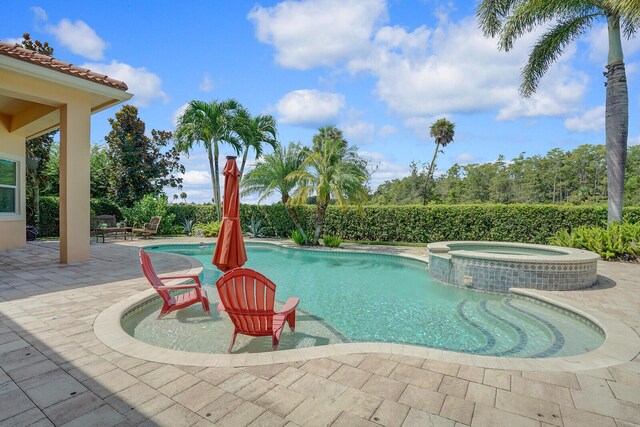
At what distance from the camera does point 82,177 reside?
8.78 metres

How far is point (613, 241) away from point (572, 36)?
8.34 meters

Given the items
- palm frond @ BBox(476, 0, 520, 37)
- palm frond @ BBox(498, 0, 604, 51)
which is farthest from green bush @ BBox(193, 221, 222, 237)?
palm frond @ BBox(498, 0, 604, 51)

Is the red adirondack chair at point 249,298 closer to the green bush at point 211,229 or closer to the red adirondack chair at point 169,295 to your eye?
the red adirondack chair at point 169,295

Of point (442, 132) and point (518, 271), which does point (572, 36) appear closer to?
point (518, 271)

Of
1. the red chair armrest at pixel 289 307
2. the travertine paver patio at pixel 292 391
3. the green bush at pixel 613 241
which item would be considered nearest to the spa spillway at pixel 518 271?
the green bush at pixel 613 241

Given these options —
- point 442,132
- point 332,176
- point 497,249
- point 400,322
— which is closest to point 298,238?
point 332,176

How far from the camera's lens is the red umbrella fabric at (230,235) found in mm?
5711

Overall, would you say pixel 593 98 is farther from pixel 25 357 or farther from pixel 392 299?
pixel 25 357

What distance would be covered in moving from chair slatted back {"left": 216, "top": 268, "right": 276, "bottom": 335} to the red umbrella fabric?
1.54 m

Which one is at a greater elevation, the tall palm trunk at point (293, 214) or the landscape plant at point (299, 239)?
the tall palm trunk at point (293, 214)

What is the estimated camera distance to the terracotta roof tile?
6.94 metres

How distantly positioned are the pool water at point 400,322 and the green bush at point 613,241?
5963 millimetres

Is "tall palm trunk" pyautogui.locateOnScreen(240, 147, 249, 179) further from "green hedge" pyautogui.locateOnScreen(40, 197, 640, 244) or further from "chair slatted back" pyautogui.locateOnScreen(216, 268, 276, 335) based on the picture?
"chair slatted back" pyautogui.locateOnScreen(216, 268, 276, 335)

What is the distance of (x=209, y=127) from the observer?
61.1 ft
